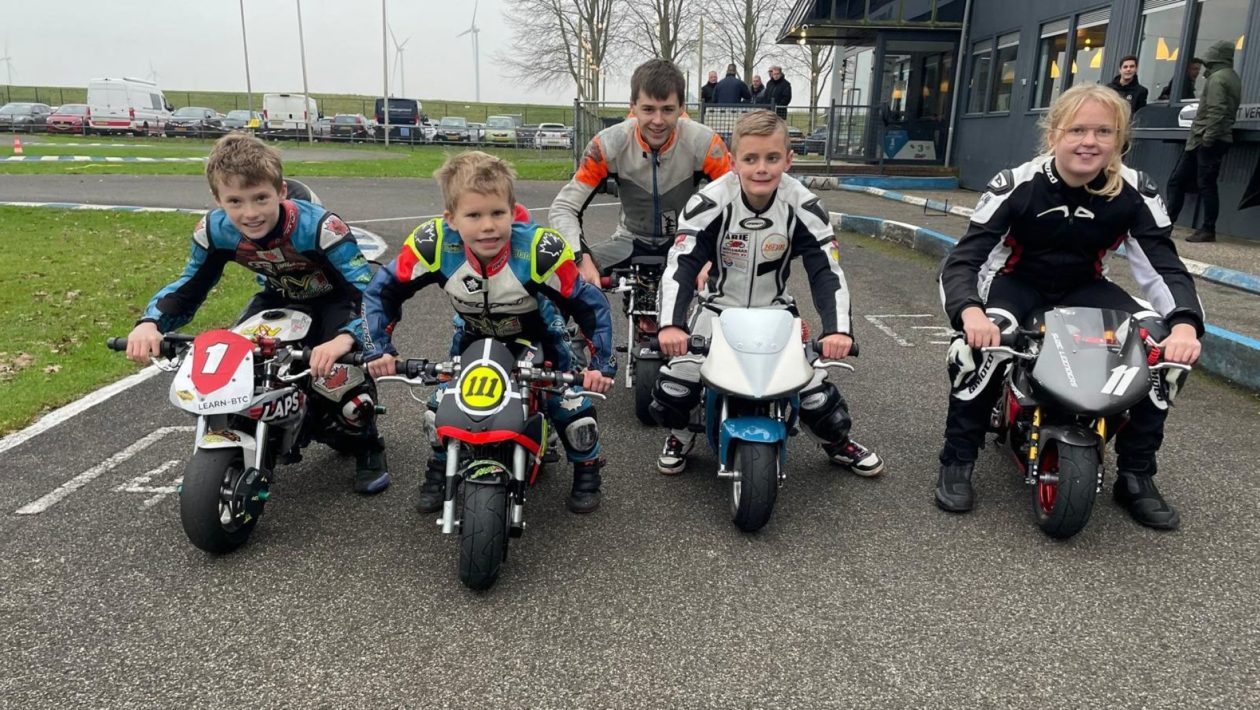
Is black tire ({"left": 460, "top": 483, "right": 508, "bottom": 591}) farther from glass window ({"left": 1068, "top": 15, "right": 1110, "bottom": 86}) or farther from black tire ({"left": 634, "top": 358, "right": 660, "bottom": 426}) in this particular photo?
glass window ({"left": 1068, "top": 15, "right": 1110, "bottom": 86})

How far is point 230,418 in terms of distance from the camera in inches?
136

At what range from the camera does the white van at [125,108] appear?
42562 millimetres

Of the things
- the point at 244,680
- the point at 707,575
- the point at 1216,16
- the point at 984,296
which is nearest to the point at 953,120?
the point at 1216,16

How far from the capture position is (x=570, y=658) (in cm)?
274

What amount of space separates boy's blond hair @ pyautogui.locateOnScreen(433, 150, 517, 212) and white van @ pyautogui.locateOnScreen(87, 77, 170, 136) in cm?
4726

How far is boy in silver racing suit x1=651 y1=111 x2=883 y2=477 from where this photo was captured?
396cm

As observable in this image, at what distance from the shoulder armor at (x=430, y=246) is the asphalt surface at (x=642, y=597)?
1.14 m

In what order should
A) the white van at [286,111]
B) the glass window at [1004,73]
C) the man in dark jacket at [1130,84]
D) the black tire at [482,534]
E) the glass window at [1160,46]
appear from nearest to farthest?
the black tire at [482,534]
the man in dark jacket at [1130,84]
the glass window at [1160,46]
the glass window at [1004,73]
the white van at [286,111]

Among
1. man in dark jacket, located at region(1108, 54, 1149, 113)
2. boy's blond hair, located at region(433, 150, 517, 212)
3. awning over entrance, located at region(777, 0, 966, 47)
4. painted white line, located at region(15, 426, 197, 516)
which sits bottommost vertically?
painted white line, located at region(15, 426, 197, 516)

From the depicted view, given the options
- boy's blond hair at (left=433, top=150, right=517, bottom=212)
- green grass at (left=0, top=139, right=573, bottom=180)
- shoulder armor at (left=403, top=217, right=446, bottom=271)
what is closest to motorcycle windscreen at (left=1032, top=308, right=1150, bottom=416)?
boy's blond hair at (left=433, top=150, right=517, bottom=212)

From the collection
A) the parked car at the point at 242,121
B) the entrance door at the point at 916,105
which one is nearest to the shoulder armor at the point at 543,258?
the entrance door at the point at 916,105

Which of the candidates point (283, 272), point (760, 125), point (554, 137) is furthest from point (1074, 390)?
point (554, 137)

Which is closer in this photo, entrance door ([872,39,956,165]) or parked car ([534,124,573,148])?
entrance door ([872,39,956,165])

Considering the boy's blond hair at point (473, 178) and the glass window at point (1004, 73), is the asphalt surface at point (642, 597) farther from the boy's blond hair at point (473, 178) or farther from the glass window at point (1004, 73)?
the glass window at point (1004, 73)
